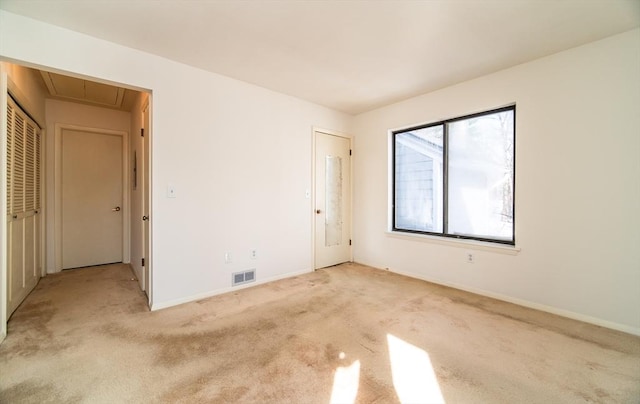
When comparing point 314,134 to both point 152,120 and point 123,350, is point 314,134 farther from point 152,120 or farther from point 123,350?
point 123,350

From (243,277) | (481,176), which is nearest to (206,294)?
(243,277)

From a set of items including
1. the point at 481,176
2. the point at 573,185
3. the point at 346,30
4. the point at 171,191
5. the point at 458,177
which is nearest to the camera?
the point at 346,30

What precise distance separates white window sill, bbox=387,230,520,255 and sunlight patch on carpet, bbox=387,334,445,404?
1.71 m

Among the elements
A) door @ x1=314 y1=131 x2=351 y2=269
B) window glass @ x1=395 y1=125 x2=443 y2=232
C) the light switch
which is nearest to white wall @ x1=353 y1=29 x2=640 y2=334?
window glass @ x1=395 y1=125 x2=443 y2=232

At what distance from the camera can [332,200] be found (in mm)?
4434

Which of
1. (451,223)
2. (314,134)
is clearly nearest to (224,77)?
(314,134)

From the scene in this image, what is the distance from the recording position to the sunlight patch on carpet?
61.1 inches

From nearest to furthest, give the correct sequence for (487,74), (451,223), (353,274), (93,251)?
(487,74)
(451,223)
(353,274)
(93,251)

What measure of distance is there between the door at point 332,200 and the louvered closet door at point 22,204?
3.35 meters

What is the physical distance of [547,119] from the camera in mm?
2682

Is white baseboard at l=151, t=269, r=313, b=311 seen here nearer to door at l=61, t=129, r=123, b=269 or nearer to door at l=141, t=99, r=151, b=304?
door at l=141, t=99, r=151, b=304

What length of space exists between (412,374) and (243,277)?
89.1 inches

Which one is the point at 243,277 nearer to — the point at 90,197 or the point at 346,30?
the point at 346,30

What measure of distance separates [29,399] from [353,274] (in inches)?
128
